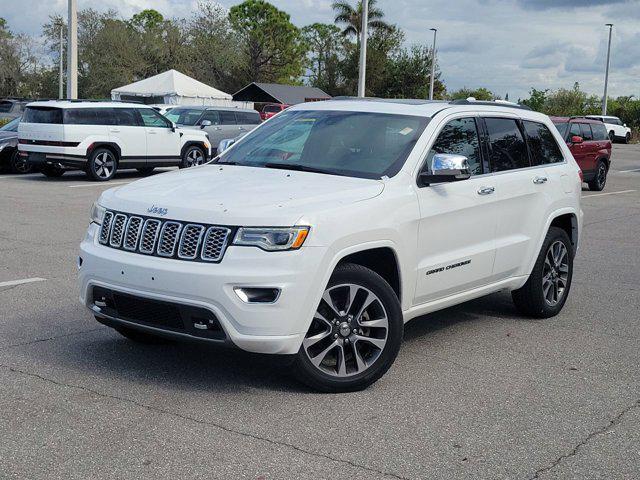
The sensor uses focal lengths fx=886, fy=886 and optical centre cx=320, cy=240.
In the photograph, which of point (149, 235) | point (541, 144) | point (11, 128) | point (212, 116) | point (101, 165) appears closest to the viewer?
point (149, 235)

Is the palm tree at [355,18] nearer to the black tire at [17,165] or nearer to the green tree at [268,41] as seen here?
the green tree at [268,41]

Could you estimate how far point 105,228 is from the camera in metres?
Result: 5.36

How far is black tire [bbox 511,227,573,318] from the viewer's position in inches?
282

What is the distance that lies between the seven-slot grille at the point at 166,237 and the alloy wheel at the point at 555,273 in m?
3.41

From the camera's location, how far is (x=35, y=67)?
77062mm

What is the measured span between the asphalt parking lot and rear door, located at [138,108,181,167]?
13382 mm

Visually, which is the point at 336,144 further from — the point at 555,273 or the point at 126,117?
the point at 126,117

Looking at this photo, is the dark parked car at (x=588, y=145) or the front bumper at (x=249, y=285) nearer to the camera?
the front bumper at (x=249, y=285)

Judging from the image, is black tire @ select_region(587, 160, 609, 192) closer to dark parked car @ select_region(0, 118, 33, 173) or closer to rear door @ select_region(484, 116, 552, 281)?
dark parked car @ select_region(0, 118, 33, 173)

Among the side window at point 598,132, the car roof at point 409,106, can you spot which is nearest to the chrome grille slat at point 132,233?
the car roof at point 409,106

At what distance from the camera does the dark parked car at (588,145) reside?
70.4ft

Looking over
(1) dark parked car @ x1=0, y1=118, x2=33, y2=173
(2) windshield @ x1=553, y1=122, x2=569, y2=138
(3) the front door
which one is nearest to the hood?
(3) the front door

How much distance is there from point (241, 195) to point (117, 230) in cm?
79

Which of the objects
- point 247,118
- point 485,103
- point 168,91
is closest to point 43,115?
point 247,118
